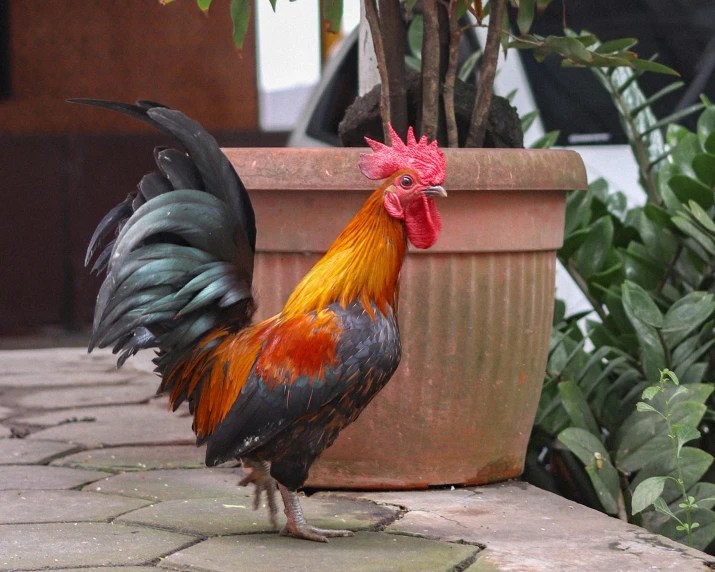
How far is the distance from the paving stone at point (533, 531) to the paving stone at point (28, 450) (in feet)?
4.05

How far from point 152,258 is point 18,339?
5.45m

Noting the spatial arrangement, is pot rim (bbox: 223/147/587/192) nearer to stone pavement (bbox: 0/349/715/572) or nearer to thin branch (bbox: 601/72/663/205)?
stone pavement (bbox: 0/349/715/572)

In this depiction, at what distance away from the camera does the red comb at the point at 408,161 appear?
2711 millimetres

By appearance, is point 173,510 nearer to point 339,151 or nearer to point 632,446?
point 339,151

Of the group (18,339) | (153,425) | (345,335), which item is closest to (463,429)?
(345,335)

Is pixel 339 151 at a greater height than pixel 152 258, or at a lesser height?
greater

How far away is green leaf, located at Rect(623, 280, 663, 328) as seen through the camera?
344cm

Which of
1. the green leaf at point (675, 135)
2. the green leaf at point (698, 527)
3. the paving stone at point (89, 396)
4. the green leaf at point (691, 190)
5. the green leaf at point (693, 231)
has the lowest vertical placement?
the green leaf at point (698, 527)

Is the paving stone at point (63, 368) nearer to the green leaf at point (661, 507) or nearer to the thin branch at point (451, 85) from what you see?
the thin branch at point (451, 85)

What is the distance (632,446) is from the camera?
134 inches

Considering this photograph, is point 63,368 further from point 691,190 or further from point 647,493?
point 647,493

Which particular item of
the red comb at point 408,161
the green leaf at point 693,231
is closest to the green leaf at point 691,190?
the green leaf at point 693,231

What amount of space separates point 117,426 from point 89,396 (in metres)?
0.78

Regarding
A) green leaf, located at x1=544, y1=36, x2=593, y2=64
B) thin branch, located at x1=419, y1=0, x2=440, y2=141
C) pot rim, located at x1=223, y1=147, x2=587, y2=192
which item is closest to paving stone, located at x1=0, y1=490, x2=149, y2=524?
pot rim, located at x1=223, y1=147, x2=587, y2=192
